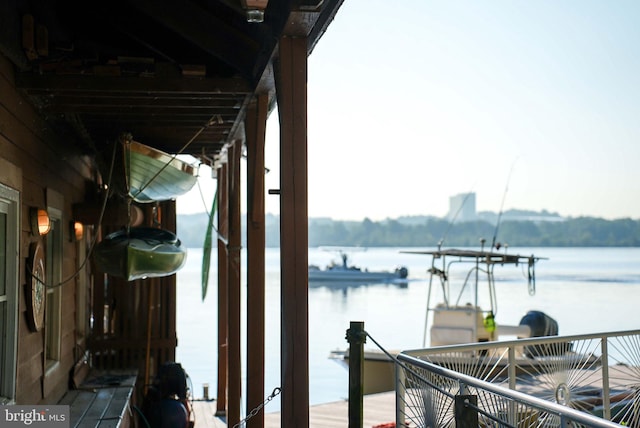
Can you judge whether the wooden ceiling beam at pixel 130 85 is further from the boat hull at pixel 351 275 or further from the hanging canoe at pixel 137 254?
the boat hull at pixel 351 275

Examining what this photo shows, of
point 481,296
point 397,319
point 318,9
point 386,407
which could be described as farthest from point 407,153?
point 318,9

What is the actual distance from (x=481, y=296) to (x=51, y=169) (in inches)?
1624

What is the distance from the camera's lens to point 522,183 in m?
63.7

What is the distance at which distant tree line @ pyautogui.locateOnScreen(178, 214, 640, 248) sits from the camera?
259 feet

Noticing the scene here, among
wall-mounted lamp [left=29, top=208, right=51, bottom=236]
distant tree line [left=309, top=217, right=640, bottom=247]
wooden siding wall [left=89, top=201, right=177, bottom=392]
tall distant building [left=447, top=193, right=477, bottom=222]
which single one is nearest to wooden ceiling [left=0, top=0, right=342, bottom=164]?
wall-mounted lamp [left=29, top=208, right=51, bottom=236]

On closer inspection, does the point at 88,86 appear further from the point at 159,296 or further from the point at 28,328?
the point at 159,296

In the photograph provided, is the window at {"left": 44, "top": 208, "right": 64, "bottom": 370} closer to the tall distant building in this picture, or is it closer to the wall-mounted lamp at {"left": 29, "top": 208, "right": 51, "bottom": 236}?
the wall-mounted lamp at {"left": 29, "top": 208, "right": 51, "bottom": 236}

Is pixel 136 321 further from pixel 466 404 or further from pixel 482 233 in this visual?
pixel 482 233

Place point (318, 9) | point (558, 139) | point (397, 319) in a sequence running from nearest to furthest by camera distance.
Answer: point (318, 9) < point (397, 319) < point (558, 139)

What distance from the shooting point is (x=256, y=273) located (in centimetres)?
513

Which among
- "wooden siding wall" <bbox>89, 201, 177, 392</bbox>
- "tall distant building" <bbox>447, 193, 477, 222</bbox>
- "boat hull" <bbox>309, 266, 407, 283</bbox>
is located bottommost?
"boat hull" <bbox>309, 266, 407, 283</bbox>

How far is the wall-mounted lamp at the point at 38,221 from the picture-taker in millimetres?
4824

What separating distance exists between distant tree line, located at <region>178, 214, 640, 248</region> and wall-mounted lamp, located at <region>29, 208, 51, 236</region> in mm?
68808

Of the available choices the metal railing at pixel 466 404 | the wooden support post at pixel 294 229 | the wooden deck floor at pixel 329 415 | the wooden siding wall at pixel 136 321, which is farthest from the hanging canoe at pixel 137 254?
the metal railing at pixel 466 404
